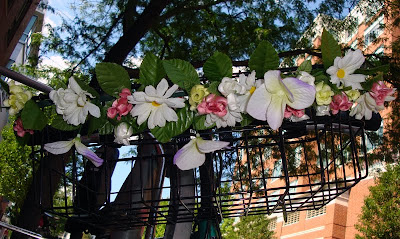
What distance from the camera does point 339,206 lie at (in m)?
25.5

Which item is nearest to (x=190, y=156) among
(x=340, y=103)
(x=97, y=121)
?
(x=97, y=121)

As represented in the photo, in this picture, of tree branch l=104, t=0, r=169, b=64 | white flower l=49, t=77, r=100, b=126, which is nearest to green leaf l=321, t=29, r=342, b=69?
white flower l=49, t=77, r=100, b=126

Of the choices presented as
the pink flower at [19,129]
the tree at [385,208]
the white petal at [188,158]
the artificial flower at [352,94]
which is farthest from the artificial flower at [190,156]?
the tree at [385,208]

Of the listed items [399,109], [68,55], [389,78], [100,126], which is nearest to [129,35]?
[68,55]

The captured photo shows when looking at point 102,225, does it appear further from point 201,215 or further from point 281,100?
point 281,100

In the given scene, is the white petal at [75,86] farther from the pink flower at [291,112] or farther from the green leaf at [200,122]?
the pink flower at [291,112]

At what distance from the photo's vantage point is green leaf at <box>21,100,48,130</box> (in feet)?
4.54

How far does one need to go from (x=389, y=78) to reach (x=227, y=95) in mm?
7478

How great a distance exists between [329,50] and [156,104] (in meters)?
0.50

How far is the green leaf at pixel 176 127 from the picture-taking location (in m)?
1.25

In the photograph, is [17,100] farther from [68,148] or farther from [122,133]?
[122,133]

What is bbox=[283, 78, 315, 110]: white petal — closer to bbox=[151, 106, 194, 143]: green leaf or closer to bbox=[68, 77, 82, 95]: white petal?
bbox=[151, 106, 194, 143]: green leaf

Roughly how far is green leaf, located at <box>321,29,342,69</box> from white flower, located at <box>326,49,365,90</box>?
0.02 meters

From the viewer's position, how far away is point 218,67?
3.98 ft
